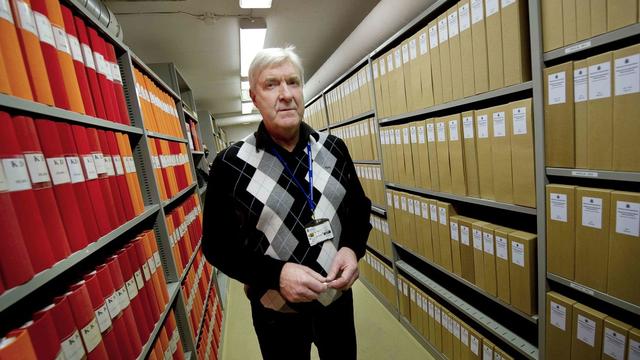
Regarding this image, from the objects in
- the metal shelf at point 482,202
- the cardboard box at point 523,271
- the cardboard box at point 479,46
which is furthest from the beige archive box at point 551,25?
the cardboard box at point 523,271

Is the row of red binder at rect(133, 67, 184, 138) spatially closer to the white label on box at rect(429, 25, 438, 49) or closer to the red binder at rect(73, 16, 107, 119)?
the red binder at rect(73, 16, 107, 119)

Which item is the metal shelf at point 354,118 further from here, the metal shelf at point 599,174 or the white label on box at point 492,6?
the metal shelf at point 599,174

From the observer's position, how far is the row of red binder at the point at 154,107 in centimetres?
135

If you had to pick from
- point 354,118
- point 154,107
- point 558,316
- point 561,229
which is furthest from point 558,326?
point 154,107

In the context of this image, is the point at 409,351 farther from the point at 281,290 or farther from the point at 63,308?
the point at 63,308

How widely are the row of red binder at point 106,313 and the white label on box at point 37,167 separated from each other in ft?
0.90

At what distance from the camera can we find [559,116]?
1005mm

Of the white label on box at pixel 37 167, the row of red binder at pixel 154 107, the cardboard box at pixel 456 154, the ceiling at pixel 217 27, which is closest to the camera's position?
the white label on box at pixel 37 167

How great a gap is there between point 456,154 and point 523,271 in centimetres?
64

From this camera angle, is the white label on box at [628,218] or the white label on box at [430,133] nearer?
the white label on box at [628,218]

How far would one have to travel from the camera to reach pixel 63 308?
0.62 meters

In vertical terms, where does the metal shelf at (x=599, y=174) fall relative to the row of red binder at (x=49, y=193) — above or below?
below

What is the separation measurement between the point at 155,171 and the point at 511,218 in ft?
6.20

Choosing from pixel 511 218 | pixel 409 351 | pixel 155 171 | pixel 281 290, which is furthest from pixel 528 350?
pixel 155 171
